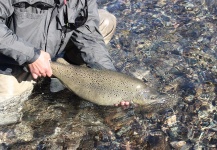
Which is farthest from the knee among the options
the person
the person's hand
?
the person's hand

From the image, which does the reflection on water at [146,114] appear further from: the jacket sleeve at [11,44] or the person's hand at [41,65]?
the jacket sleeve at [11,44]

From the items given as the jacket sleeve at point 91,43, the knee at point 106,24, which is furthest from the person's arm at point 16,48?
the knee at point 106,24

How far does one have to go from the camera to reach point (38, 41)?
4688 millimetres

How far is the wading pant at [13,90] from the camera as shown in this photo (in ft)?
16.3

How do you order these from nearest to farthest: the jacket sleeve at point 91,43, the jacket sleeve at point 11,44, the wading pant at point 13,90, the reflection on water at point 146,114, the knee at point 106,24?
the jacket sleeve at point 11,44 → the reflection on water at point 146,114 → the wading pant at point 13,90 → the jacket sleeve at point 91,43 → the knee at point 106,24

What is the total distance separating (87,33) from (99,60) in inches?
16.7

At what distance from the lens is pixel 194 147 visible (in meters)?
4.58

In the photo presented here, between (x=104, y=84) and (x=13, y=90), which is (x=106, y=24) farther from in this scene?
(x=13, y=90)

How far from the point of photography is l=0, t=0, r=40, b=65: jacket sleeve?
411cm

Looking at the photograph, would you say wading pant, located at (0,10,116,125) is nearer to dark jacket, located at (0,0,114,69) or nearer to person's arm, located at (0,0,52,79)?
dark jacket, located at (0,0,114,69)

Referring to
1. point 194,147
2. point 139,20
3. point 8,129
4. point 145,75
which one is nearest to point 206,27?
point 139,20

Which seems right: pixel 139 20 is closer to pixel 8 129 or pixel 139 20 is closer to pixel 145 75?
pixel 145 75

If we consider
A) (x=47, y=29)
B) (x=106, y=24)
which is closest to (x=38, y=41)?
(x=47, y=29)

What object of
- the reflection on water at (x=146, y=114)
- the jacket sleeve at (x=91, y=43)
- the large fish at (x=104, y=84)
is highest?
the jacket sleeve at (x=91, y=43)
